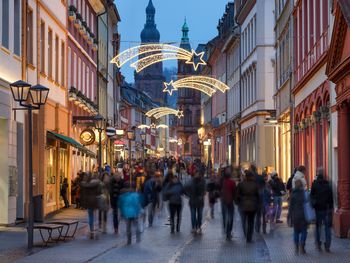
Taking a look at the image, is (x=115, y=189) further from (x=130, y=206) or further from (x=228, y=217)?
(x=228, y=217)

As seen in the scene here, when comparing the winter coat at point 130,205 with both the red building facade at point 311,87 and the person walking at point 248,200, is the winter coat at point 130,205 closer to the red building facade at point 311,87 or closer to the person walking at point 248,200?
the person walking at point 248,200

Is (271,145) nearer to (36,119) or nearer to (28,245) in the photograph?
(36,119)

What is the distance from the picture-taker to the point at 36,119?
30.3 meters

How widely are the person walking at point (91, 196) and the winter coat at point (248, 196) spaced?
11.7 feet

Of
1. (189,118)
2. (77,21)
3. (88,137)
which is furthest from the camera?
(189,118)

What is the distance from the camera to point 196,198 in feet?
80.9

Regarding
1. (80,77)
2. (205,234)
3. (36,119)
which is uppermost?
(80,77)

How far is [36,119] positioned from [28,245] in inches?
420

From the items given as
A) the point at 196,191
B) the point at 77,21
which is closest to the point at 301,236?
the point at 196,191

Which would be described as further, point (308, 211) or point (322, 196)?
point (322, 196)

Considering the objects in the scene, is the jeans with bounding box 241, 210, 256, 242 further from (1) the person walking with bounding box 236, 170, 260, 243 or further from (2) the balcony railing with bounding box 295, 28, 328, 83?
(2) the balcony railing with bounding box 295, 28, 328, 83

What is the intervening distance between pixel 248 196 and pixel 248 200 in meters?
0.09

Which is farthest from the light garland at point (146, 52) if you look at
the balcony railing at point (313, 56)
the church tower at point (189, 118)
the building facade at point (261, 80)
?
the church tower at point (189, 118)

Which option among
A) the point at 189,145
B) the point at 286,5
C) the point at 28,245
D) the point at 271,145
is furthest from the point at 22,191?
the point at 189,145
